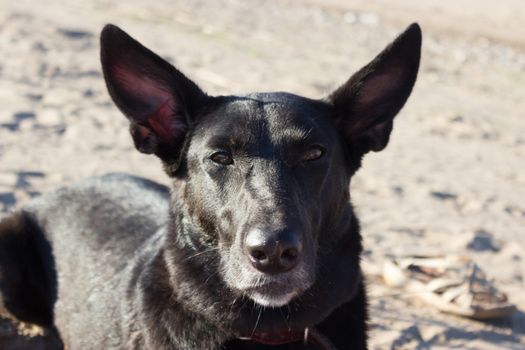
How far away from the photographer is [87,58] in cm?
1013

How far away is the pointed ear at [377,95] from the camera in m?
3.54

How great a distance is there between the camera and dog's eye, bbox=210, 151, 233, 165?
133 inches

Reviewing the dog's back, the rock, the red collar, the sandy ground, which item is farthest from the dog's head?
the rock

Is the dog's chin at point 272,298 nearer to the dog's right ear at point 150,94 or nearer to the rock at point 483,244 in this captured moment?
the dog's right ear at point 150,94

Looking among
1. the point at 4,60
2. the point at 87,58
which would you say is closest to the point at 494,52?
the point at 87,58

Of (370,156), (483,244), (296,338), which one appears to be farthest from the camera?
(370,156)

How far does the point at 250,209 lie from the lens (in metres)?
3.15

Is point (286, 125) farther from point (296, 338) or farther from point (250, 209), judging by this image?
point (296, 338)

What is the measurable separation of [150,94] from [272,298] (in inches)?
43.9

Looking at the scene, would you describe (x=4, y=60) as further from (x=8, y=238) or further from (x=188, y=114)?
(x=188, y=114)

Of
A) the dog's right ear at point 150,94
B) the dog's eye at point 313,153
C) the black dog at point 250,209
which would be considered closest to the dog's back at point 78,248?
the black dog at point 250,209

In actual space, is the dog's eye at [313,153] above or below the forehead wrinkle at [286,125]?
below

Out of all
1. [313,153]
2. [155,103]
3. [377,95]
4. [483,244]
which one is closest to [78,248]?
[155,103]

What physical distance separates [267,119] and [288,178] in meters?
0.33
